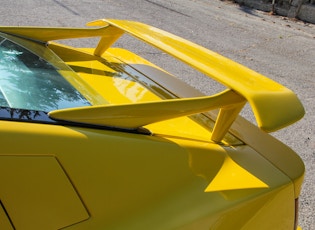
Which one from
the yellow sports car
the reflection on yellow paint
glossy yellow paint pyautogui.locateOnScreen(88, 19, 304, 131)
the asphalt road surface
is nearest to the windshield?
the yellow sports car

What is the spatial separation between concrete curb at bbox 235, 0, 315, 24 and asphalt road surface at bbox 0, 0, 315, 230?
51cm

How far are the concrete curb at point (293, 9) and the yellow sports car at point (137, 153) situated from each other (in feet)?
37.5

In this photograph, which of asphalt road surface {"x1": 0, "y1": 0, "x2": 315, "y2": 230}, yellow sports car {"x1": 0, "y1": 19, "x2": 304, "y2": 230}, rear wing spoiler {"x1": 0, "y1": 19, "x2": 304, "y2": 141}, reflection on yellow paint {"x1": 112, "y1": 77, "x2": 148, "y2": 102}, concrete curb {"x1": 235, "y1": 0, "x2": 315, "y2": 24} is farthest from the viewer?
concrete curb {"x1": 235, "y1": 0, "x2": 315, "y2": 24}

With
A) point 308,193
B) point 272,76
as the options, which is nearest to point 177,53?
point 308,193

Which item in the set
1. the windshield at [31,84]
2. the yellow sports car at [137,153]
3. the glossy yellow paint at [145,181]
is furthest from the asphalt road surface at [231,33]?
the windshield at [31,84]

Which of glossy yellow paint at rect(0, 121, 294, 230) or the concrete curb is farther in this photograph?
the concrete curb

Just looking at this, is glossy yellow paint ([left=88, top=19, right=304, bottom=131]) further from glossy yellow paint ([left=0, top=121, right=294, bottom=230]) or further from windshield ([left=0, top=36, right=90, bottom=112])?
windshield ([left=0, top=36, right=90, bottom=112])

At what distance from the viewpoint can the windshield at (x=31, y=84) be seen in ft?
4.59

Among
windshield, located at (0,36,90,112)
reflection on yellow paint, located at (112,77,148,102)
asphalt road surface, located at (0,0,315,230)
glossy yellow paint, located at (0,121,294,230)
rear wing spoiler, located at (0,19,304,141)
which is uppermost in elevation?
rear wing spoiler, located at (0,19,304,141)

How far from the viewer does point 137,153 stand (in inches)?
51.9

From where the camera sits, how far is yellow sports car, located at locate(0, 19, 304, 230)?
3.84 feet

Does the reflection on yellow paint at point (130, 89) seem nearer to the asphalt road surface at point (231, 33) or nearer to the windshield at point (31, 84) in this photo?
the windshield at point (31, 84)

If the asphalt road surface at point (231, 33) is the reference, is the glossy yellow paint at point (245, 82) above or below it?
above

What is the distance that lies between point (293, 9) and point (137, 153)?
40.5 feet
